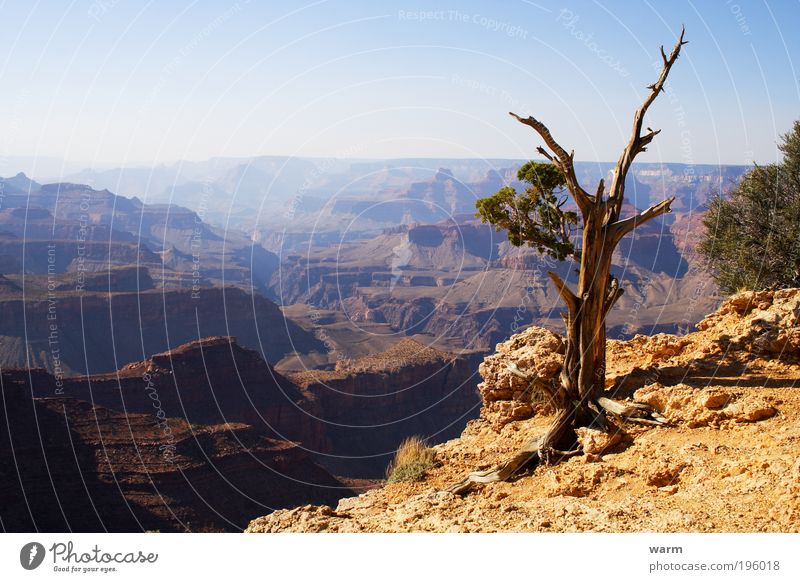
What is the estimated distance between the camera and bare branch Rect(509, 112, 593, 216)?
45.9ft

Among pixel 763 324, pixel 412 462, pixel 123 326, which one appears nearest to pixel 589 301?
pixel 763 324

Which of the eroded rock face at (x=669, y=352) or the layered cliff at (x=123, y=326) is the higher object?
the eroded rock face at (x=669, y=352)

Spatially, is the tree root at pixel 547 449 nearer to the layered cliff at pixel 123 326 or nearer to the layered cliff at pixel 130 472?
the layered cliff at pixel 130 472

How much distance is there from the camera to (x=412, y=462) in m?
16.3

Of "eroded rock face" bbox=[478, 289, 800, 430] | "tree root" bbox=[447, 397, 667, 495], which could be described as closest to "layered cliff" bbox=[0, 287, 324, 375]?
"eroded rock face" bbox=[478, 289, 800, 430]

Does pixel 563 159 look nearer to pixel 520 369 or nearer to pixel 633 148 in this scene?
pixel 633 148

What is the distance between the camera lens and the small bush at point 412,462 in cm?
1568

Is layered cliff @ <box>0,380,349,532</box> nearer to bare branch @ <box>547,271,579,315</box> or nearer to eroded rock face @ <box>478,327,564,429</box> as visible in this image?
eroded rock face @ <box>478,327,564,429</box>

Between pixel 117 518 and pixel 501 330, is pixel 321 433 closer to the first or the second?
pixel 117 518

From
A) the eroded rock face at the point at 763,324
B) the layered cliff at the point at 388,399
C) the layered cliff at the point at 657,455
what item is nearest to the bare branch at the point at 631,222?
the layered cliff at the point at 657,455

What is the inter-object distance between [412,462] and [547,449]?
12.0 ft

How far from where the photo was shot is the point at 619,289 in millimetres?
14695

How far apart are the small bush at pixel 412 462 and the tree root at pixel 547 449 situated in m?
1.82
